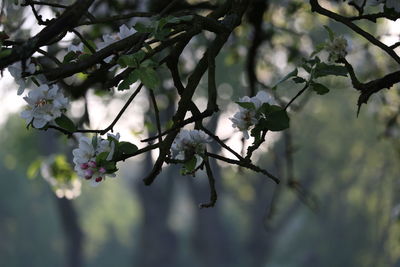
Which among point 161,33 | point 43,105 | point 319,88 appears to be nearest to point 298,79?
point 319,88

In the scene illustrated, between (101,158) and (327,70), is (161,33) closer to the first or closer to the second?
(101,158)

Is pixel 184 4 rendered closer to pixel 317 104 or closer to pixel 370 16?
pixel 370 16

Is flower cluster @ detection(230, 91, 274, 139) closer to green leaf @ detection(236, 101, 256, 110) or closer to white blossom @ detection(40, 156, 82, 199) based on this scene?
green leaf @ detection(236, 101, 256, 110)

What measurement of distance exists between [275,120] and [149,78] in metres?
0.49

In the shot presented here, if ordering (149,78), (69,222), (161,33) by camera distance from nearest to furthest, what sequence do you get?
(149,78) → (161,33) → (69,222)

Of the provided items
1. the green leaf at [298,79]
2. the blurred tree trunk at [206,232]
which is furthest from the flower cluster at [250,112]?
the blurred tree trunk at [206,232]

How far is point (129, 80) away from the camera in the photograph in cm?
205

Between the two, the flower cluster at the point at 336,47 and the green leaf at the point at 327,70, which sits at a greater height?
the flower cluster at the point at 336,47

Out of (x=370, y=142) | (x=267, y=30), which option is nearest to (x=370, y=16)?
(x=267, y=30)

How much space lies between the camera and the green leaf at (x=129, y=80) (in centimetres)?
202

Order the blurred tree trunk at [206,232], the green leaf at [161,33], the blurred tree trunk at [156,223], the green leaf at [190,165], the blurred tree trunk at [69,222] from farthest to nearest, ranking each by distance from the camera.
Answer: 1. the blurred tree trunk at [206,232]
2. the blurred tree trunk at [156,223]
3. the blurred tree trunk at [69,222]
4. the green leaf at [190,165]
5. the green leaf at [161,33]

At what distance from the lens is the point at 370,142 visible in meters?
32.2

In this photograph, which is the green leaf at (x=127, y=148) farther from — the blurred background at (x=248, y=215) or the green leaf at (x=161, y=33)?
the blurred background at (x=248, y=215)

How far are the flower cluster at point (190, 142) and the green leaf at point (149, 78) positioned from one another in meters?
0.35
